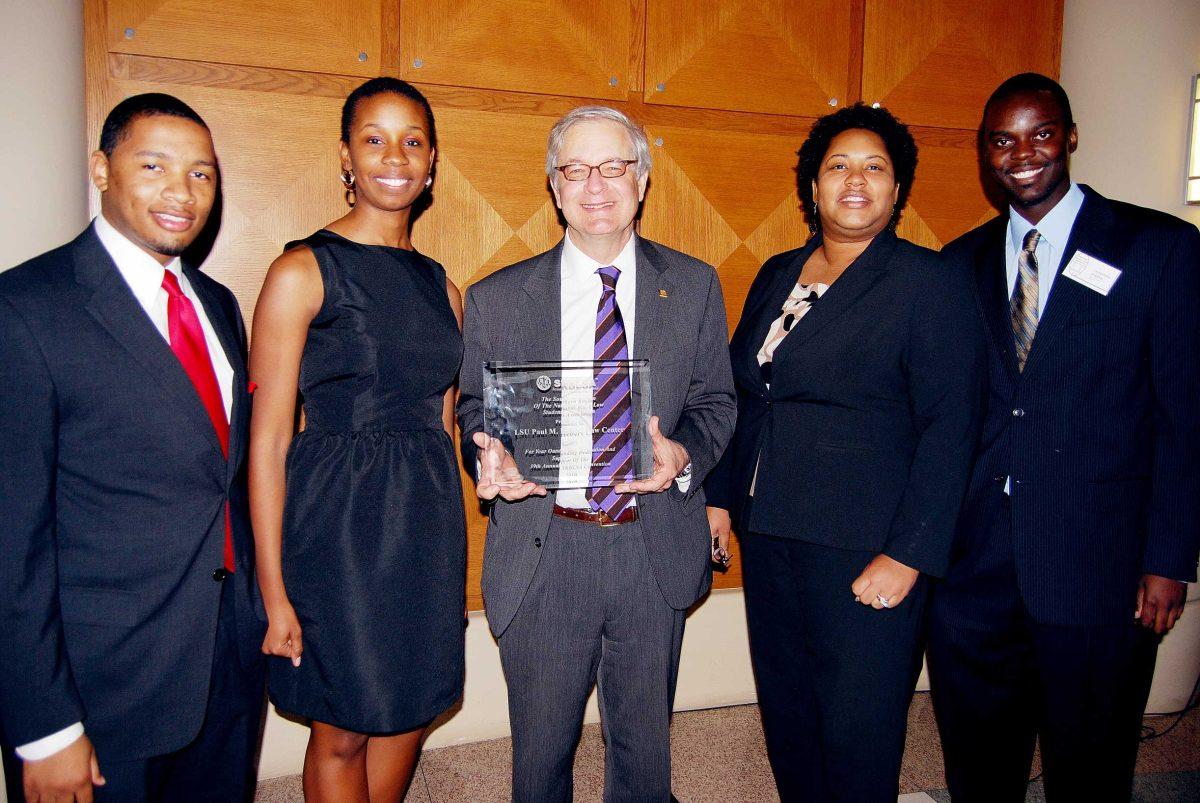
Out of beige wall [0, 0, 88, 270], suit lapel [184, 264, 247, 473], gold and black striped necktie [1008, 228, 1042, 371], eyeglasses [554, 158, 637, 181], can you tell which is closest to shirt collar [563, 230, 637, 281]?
eyeglasses [554, 158, 637, 181]

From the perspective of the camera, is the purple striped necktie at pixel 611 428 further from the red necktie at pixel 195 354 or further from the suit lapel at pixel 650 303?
the red necktie at pixel 195 354

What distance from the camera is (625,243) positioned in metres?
2.40

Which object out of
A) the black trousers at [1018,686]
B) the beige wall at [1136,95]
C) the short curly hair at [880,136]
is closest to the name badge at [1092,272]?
the short curly hair at [880,136]

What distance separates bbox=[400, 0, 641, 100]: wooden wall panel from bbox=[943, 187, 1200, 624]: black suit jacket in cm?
205

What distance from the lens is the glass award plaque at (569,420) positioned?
6.64 feet

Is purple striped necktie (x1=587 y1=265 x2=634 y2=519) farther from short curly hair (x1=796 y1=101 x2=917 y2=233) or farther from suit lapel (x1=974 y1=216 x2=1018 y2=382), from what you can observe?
suit lapel (x1=974 y1=216 x2=1018 y2=382)

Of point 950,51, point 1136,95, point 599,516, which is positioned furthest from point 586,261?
point 1136,95

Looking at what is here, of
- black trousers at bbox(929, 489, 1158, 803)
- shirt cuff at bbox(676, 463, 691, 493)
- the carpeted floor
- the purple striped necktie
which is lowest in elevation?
the carpeted floor

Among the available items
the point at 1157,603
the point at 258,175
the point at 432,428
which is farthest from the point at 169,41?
the point at 1157,603

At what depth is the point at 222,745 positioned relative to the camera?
6.45ft

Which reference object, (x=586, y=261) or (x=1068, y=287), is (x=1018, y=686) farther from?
(x=586, y=261)

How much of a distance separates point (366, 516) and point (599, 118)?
137 cm

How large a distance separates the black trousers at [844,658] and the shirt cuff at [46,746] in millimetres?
1873

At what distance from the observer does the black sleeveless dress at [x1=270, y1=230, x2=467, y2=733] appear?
2.15 m
